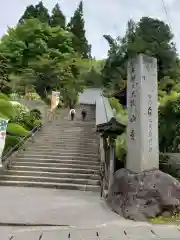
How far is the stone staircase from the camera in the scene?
12141 mm

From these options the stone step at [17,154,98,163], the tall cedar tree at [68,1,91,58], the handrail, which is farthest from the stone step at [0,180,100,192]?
the tall cedar tree at [68,1,91,58]

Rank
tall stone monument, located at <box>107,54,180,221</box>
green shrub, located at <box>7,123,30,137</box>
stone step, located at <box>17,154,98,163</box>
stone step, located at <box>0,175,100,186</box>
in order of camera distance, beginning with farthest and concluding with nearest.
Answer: green shrub, located at <box>7,123,30,137</box>, stone step, located at <box>17,154,98,163</box>, stone step, located at <box>0,175,100,186</box>, tall stone monument, located at <box>107,54,180,221</box>

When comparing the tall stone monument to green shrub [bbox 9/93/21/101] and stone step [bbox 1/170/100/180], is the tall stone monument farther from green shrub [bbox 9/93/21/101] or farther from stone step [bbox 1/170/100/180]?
green shrub [bbox 9/93/21/101]

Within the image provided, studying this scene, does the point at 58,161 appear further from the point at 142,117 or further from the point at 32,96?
the point at 32,96

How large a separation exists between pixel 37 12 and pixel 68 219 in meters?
41.6

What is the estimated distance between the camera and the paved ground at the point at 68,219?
6867mm

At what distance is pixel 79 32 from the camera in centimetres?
4422

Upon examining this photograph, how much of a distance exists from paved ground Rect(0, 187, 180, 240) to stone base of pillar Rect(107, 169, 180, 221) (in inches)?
14.5

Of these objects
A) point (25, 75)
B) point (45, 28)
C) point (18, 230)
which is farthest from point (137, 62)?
point (45, 28)

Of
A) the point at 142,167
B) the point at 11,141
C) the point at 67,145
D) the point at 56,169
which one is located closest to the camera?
the point at 142,167

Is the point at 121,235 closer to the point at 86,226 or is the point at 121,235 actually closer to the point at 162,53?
the point at 86,226

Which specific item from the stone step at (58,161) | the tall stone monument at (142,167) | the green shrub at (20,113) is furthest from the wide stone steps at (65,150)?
the tall stone monument at (142,167)

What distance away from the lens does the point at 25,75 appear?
98.8 feet

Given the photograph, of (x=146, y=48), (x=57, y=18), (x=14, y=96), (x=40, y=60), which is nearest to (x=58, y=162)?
(x=14, y=96)
